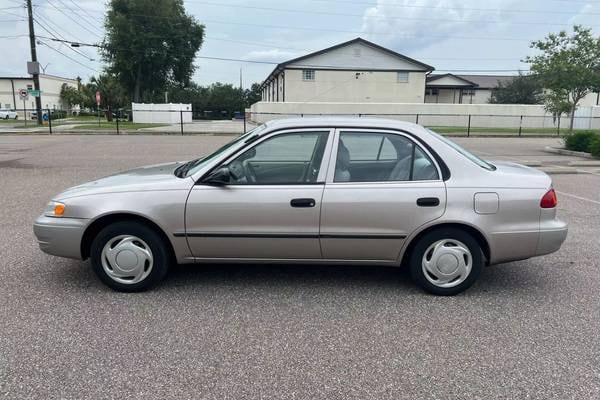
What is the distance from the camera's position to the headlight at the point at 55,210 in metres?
4.19

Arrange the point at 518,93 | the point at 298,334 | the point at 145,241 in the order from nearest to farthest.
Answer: the point at 298,334
the point at 145,241
the point at 518,93

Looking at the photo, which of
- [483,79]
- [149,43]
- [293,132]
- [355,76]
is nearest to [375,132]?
[293,132]

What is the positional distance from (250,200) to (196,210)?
464 mm

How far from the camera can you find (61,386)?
2873 mm

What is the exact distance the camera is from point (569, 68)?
18562 millimetres

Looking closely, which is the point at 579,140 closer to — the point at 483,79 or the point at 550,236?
the point at 550,236

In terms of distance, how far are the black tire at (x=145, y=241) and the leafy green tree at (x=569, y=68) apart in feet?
62.6

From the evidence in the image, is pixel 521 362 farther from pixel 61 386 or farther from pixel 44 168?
pixel 44 168


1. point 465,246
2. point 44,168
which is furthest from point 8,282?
point 44,168

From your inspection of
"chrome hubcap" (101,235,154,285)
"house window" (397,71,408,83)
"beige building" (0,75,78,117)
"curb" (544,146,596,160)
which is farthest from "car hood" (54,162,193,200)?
"beige building" (0,75,78,117)

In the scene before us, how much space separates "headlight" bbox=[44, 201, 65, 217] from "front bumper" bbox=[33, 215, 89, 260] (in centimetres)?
3

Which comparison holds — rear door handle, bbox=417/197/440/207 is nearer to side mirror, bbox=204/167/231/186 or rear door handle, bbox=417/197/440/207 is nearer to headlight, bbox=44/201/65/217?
side mirror, bbox=204/167/231/186

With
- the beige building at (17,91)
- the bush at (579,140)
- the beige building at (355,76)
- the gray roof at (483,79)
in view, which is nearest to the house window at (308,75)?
the beige building at (355,76)

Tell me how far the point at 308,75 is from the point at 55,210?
41.7 meters
